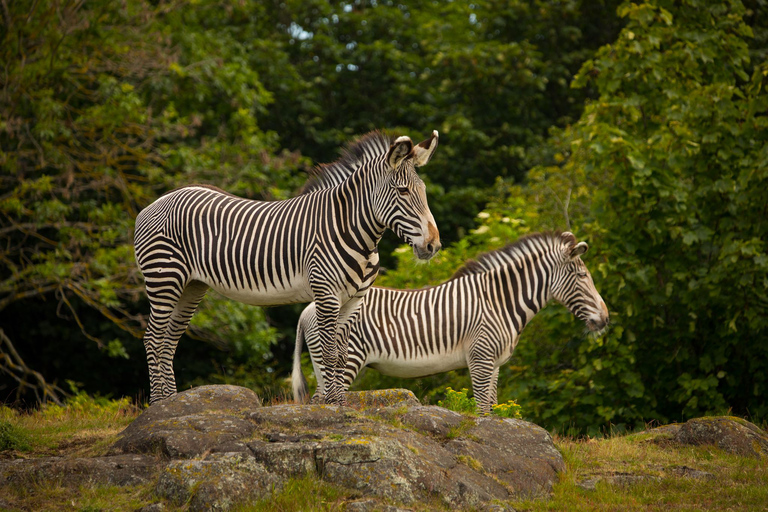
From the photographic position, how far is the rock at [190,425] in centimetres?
715

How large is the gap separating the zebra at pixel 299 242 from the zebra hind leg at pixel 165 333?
0.01m

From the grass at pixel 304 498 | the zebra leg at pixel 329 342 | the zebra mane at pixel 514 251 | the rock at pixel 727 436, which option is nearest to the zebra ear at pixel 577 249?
the zebra mane at pixel 514 251

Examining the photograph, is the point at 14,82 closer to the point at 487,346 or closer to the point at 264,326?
the point at 264,326

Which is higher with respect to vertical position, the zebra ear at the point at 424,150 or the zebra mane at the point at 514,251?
the zebra ear at the point at 424,150

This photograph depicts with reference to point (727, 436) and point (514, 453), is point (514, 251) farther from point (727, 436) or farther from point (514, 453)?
point (514, 453)

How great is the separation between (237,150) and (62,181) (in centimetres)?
481

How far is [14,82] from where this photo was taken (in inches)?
598

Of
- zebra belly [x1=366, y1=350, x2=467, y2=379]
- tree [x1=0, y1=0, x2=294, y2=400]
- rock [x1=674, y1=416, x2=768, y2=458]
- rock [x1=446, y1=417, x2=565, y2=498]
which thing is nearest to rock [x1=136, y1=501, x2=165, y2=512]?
rock [x1=446, y1=417, x2=565, y2=498]

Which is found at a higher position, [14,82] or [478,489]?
[14,82]

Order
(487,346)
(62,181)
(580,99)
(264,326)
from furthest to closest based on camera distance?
(580,99) → (264,326) → (62,181) → (487,346)

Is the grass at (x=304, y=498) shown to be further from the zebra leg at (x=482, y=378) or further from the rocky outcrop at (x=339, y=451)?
the zebra leg at (x=482, y=378)

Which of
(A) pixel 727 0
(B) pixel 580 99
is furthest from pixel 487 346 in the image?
(B) pixel 580 99

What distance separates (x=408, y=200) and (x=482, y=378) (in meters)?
3.44

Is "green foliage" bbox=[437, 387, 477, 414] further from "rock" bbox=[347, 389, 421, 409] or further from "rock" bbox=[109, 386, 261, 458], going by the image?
"rock" bbox=[109, 386, 261, 458]
